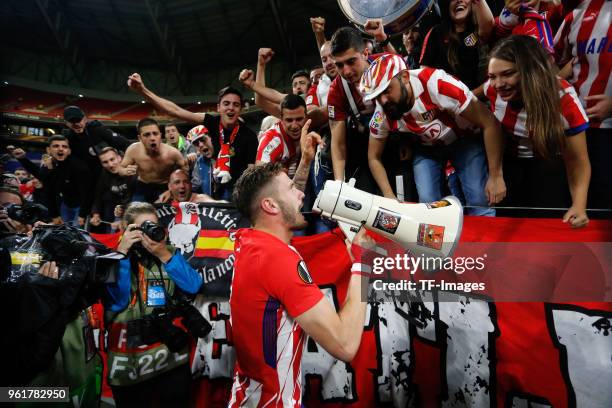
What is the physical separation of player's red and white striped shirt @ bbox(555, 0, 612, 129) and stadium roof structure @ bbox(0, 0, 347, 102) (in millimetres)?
13410

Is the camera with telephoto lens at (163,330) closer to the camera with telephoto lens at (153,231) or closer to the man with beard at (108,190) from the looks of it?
the camera with telephoto lens at (153,231)

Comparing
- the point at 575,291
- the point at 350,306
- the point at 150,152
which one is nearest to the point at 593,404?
the point at 575,291

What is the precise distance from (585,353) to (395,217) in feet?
4.32

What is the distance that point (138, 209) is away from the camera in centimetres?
285

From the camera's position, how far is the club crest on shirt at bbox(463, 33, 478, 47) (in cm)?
301

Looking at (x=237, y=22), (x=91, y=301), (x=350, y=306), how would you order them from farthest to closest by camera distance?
(x=237, y=22) < (x=91, y=301) < (x=350, y=306)

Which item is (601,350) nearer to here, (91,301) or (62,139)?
(91,301)

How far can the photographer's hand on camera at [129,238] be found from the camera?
2.53 metres

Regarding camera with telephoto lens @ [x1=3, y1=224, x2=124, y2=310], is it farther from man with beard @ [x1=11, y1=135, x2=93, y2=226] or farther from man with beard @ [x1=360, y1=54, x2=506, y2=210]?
man with beard @ [x1=11, y1=135, x2=93, y2=226]

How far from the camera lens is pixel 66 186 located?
5695 mm

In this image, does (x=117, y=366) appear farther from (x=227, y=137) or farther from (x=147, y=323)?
(x=227, y=137)

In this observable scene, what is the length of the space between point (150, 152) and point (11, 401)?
3366 millimetres

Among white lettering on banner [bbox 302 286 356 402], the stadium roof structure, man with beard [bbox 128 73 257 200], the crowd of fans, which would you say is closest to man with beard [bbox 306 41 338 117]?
the crowd of fans

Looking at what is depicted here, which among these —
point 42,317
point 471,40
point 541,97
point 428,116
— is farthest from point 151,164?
point 541,97
